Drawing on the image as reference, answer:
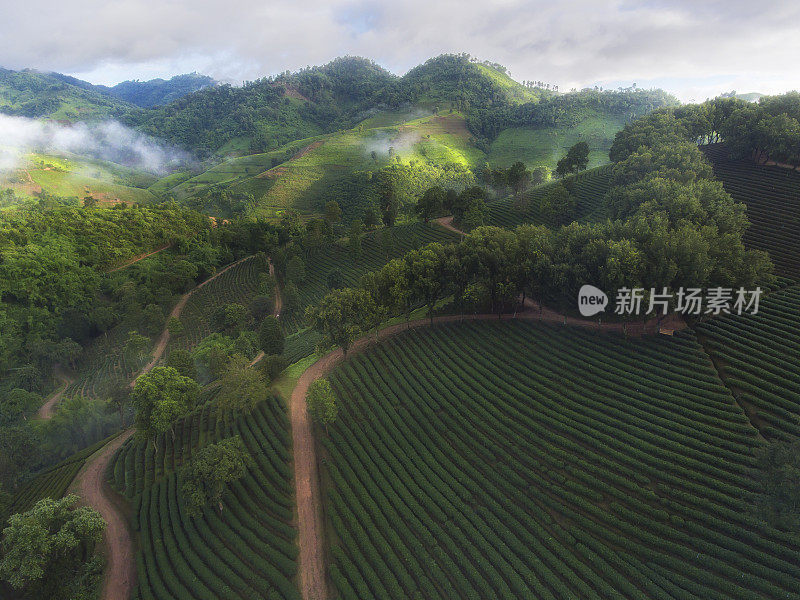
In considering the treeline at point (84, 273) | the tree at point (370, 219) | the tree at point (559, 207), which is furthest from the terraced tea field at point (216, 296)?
the tree at point (559, 207)

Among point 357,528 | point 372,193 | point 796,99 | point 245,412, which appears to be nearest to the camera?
point 357,528

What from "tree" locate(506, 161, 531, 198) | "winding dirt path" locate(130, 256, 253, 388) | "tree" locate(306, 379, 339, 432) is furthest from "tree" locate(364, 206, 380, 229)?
"tree" locate(306, 379, 339, 432)

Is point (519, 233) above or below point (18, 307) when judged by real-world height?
above

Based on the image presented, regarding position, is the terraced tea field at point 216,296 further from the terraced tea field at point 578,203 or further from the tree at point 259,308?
the terraced tea field at point 578,203

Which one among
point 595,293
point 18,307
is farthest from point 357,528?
point 18,307

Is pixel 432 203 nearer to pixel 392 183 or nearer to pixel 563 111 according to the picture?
pixel 392 183

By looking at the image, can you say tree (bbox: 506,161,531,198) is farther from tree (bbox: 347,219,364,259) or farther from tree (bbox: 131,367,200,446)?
tree (bbox: 131,367,200,446)

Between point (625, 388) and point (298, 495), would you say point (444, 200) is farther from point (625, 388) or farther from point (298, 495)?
A: point (298, 495)
